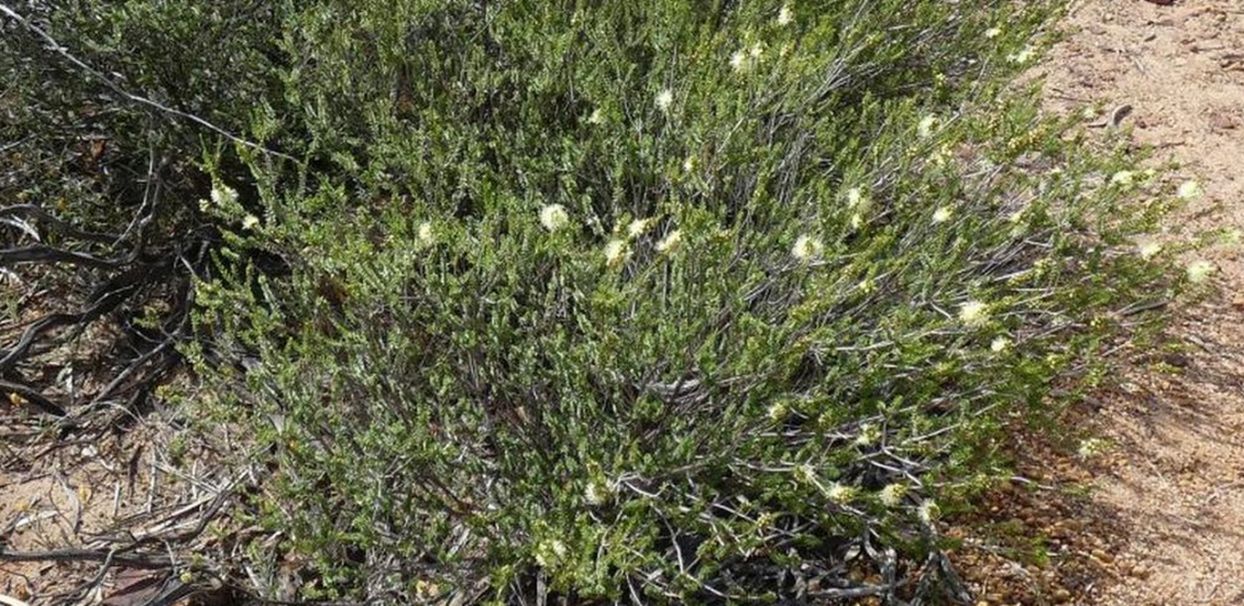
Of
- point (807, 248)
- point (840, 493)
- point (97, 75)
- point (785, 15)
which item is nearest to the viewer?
point (840, 493)

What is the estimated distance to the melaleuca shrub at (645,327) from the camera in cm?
204

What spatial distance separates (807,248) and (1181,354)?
1.35 metres

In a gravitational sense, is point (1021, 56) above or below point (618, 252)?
below

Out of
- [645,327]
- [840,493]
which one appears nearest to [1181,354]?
[840,493]

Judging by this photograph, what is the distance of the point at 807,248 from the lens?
2.21 metres

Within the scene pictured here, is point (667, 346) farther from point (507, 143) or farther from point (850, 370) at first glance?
point (507, 143)

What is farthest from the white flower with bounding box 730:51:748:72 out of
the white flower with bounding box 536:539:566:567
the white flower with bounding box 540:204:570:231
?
the white flower with bounding box 536:539:566:567

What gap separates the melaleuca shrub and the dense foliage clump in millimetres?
12

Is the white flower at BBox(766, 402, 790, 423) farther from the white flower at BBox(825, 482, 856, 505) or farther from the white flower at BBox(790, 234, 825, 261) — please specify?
the white flower at BBox(790, 234, 825, 261)

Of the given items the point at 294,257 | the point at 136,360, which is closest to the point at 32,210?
the point at 136,360

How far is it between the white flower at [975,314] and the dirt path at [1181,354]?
2.30ft

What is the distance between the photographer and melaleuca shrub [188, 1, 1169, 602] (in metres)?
2.04

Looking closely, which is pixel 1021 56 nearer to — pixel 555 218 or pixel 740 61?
pixel 740 61

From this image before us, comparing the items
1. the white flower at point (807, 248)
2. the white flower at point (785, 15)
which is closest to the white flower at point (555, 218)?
the white flower at point (807, 248)
